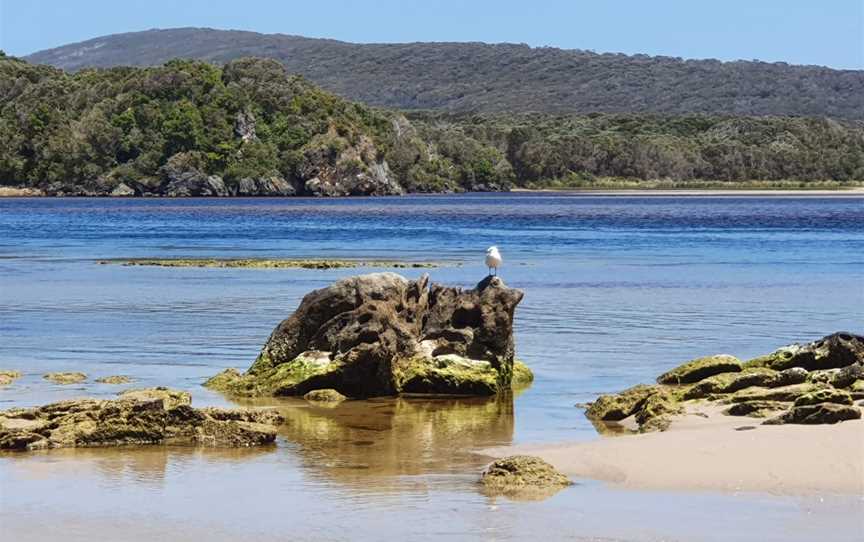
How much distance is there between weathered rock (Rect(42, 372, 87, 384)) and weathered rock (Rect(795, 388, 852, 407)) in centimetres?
920

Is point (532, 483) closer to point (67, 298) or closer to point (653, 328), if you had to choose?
point (653, 328)

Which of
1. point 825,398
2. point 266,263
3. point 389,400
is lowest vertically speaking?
point 266,263

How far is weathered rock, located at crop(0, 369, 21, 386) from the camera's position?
19061mm

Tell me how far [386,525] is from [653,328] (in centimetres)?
1615

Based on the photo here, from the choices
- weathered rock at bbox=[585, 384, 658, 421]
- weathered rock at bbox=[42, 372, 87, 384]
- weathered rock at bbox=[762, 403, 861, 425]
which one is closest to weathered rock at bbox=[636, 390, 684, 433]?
weathered rock at bbox=[585, 384, 658, 421]

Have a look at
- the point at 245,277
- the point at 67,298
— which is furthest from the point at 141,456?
the point at 245,277

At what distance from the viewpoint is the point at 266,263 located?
162 ft

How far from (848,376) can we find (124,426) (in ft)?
26.9

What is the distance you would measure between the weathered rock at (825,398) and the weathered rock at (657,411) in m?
1.32

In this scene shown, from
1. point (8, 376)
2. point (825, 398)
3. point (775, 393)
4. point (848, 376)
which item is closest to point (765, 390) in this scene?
point (775, 393)

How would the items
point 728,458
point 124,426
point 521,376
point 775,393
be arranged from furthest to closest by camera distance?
point 521,376 → point 775,393 → point 124,426 → point 728,458

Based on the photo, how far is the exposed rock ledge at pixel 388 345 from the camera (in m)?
18.8

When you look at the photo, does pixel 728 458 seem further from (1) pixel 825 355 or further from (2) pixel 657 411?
(1) pixel 825 355

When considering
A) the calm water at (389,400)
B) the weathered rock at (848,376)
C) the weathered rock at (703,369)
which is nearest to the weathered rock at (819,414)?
the weathered rock at (848,376)
